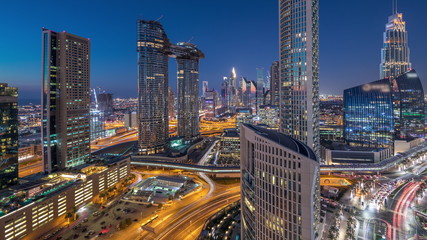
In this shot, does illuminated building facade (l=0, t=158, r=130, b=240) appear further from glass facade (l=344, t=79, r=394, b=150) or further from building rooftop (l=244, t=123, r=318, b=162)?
glass facade (l=344, t=79, r=394, b=150)

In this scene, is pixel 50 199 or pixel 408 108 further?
pixel 408 108

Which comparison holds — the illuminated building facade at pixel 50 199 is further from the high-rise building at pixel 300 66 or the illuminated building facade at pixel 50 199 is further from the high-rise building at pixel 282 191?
the high-rise building at pixel 300 66

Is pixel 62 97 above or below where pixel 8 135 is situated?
above

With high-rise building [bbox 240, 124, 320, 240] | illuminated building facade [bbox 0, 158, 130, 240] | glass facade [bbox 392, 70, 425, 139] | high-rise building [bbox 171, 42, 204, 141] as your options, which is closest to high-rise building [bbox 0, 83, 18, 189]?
illuminated building facade [bbox 0, 158, 130, 240]

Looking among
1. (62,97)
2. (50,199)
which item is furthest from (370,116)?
(62,97)

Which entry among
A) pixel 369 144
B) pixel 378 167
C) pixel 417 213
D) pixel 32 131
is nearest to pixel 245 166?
pixel 417 213

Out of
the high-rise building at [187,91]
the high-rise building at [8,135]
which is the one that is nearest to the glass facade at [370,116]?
the high-rise building at [187,91]

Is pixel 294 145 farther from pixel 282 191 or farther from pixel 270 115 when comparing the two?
pixel 270 115
